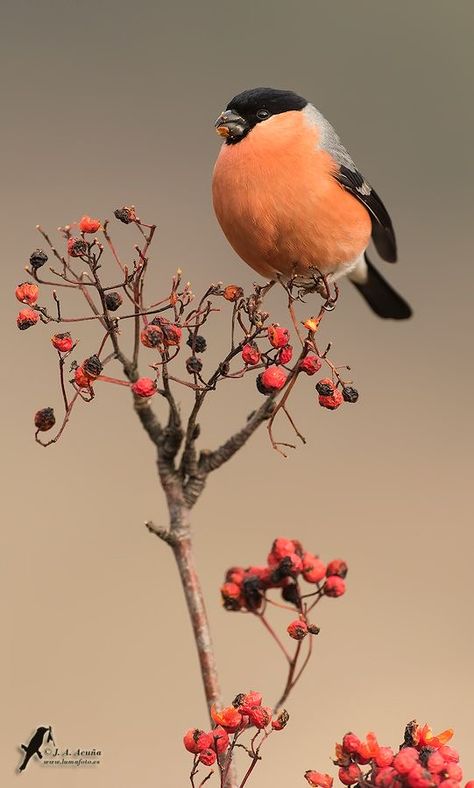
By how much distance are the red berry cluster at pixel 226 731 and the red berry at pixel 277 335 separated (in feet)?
1.23

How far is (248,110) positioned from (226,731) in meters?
1.22

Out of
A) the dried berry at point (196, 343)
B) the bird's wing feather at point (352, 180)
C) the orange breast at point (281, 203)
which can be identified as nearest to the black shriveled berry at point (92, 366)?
the dried berry at point (196, 343)

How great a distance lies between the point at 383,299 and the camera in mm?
2881

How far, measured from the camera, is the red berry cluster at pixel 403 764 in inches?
37.8

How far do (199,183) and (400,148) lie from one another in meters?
1.16

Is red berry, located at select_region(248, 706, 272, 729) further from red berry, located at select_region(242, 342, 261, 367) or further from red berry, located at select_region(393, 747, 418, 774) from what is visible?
red berry, located at select_region(242, 342, 261, 367)

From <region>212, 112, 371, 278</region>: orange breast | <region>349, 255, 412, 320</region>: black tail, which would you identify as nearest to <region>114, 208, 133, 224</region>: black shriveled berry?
<region>212, 112, 371, 278</region>: orange breast

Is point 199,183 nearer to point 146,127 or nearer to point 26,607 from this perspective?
point 146,127

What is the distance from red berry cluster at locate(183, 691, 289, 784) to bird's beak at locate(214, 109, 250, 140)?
1.12 m

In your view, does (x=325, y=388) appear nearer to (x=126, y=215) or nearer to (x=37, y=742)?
(x=126, y=215)

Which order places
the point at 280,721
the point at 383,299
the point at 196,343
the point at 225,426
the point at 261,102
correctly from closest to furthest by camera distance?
the point at 280,721
the point at 196,343
the point at 261,102
the point at 383,299
the point at 225,426

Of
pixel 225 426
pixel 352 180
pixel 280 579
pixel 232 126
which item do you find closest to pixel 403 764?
pixel 280 579

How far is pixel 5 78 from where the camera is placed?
6230mm

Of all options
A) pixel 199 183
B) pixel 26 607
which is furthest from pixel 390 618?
→ pixel 199 183
